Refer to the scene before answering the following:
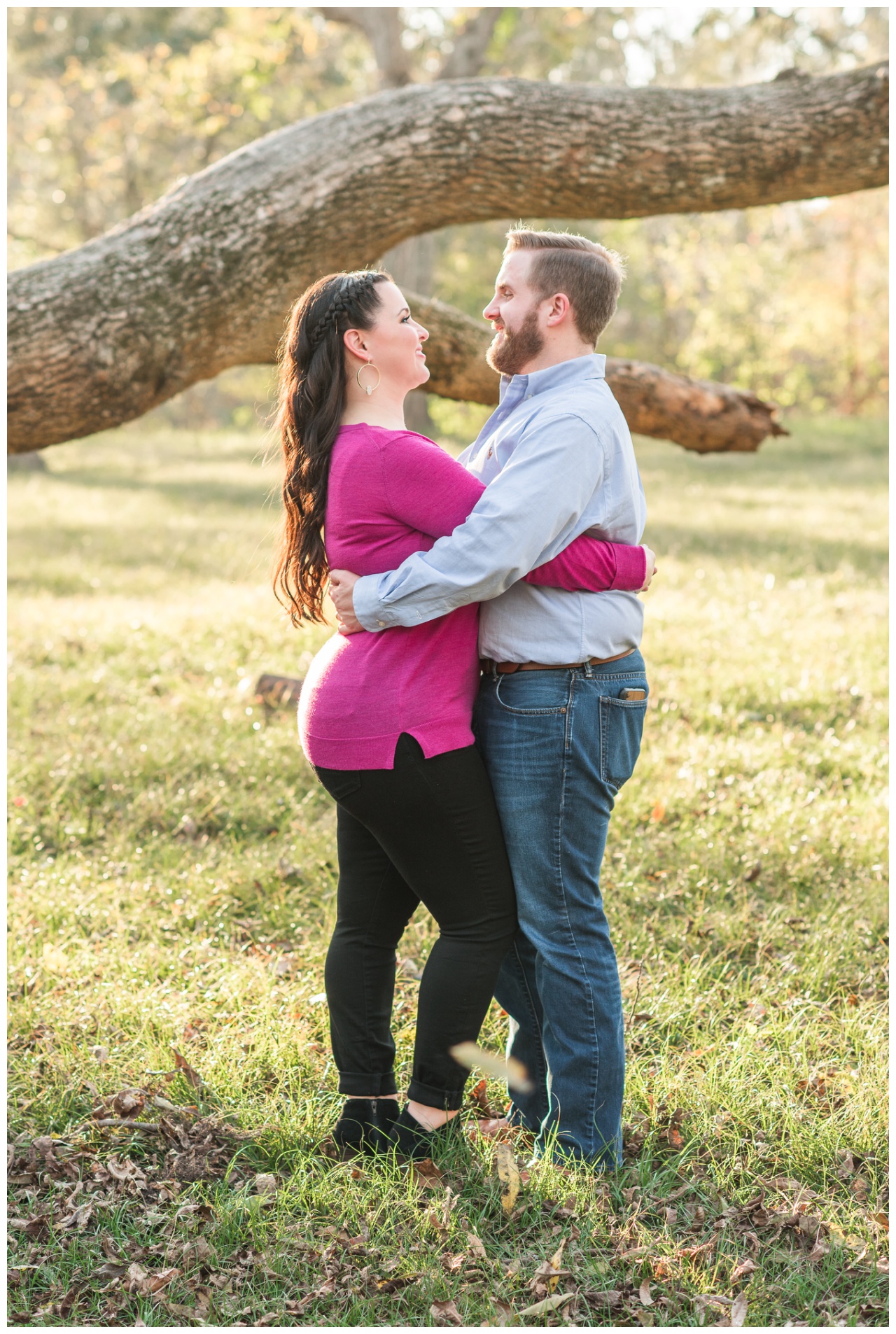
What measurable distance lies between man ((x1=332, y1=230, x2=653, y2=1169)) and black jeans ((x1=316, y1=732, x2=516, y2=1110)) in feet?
0.31

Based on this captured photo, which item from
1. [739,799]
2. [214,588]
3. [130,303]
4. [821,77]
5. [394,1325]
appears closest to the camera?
[394,1325]

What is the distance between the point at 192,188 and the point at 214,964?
10.3ft

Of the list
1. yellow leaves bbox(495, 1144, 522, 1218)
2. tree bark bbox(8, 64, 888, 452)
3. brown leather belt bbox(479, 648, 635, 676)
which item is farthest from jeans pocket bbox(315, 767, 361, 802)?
tree bark bbox(8, 64, 888, 452)

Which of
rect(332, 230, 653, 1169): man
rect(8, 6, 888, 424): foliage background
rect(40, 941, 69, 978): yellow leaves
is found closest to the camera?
rect(332, 230, 653, 1169): man

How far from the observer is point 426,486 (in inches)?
108

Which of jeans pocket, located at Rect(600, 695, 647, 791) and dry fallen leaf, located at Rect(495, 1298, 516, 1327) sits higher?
jeans pocket, located at Rect(600, 695, 647, 791)

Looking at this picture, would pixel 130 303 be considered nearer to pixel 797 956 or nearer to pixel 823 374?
pixel 797 956

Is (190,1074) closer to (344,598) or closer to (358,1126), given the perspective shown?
(358,1126)

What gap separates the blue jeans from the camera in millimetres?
2885

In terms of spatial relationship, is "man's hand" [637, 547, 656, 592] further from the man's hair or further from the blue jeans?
the man's hair

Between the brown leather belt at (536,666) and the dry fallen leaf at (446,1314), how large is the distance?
1.51 m

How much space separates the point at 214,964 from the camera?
4109 mm

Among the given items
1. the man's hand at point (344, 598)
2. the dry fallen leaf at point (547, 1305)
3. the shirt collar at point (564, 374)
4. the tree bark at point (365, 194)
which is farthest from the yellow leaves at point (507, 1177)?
the tree bark at point (365, 194)

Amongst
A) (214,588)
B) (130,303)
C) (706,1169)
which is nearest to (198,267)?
(130,303)
